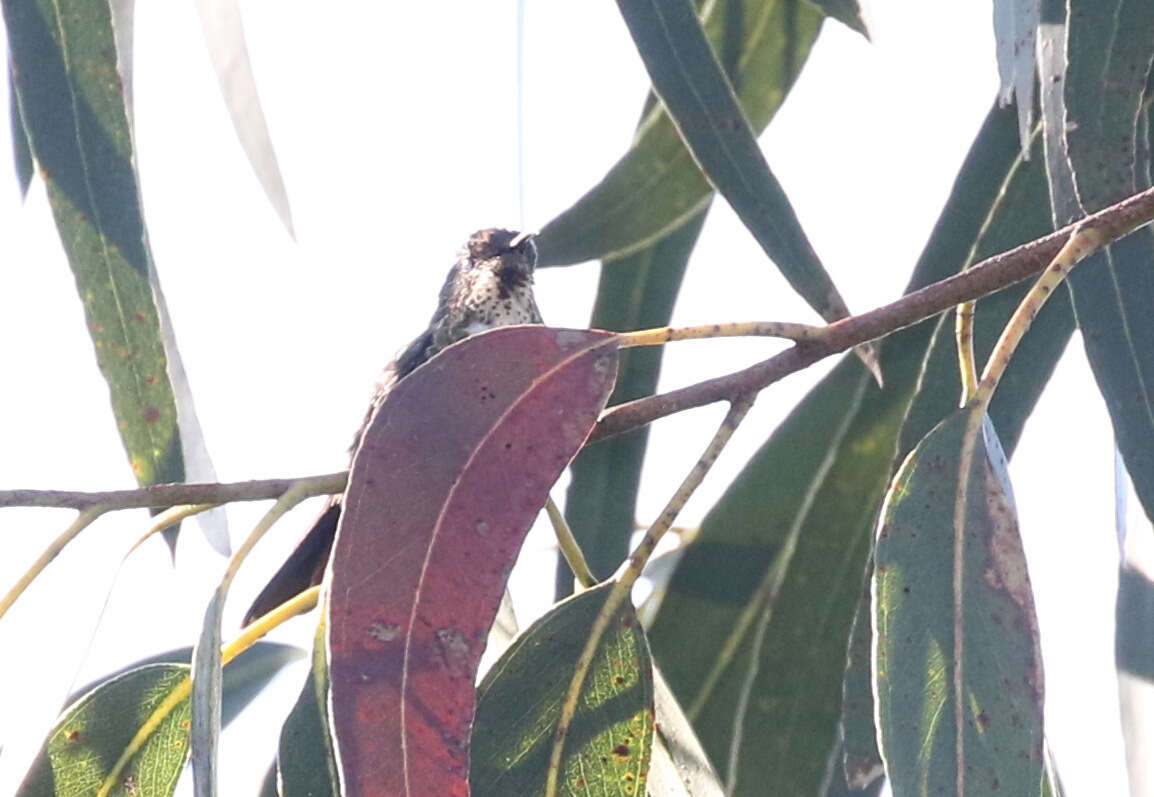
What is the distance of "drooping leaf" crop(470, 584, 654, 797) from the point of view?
1323 millimetres

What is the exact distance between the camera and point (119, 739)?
1584 millimetres

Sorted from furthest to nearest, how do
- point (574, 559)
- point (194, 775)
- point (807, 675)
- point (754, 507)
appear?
point (754, 507) < point (807, 675) < point (574, 559) < point (194, 775)

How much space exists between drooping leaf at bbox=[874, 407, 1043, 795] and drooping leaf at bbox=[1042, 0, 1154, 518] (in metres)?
0.21

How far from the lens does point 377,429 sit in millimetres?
1165

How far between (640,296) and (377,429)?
1163 millimetres

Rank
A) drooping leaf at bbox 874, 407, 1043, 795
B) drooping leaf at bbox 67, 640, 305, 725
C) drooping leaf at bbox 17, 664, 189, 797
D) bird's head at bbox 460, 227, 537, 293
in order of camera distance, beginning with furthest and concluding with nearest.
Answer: bird's head at bbox 460, 227, 537, 293 → drooping leaf at bbox 67, 640, 305, 725 → drooping leaf at bbox 17, 664, 189, 797 → drooping leaf at bbox 874, 407, 1043, 795

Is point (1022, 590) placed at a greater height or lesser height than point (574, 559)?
lesser

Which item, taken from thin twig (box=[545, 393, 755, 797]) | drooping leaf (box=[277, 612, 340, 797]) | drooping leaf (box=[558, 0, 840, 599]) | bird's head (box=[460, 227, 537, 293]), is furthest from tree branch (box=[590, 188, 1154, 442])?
bird's head (box=[460, 227, 537, 293])

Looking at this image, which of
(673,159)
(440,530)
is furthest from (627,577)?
(673,159)

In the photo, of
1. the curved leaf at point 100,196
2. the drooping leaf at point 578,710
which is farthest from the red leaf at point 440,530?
the curved leaf at point 100,196

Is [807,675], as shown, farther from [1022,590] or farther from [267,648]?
[267,648]

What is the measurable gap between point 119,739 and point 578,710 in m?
0.51

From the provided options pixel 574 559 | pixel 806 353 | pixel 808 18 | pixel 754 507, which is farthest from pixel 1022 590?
pixel 808 18

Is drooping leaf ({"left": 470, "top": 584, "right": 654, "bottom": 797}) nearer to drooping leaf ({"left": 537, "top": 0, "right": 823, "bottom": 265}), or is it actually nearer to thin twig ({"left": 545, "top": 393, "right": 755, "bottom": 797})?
thin twig ({"left": 545, "top": 393, "right": 755, "bottom": 797})
